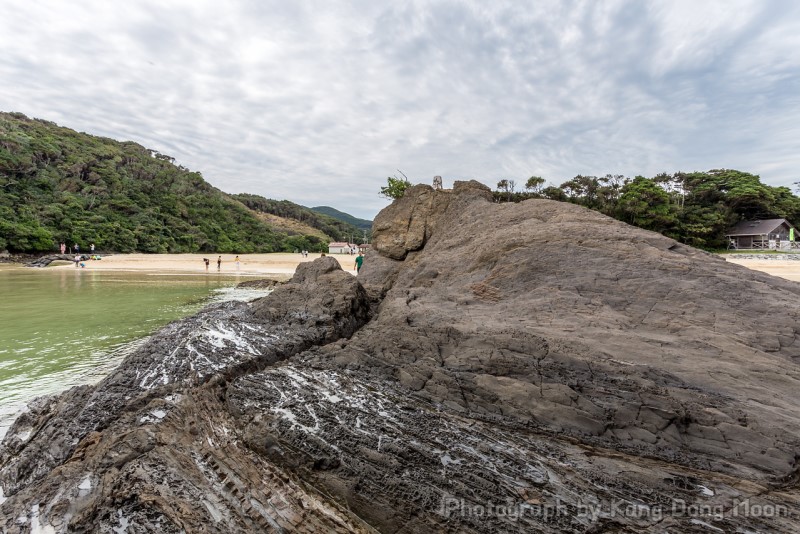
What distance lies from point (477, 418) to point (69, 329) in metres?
13.5

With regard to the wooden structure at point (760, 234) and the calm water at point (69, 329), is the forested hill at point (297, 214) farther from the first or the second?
the calm water at point (69, 329)

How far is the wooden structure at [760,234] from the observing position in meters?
36.4

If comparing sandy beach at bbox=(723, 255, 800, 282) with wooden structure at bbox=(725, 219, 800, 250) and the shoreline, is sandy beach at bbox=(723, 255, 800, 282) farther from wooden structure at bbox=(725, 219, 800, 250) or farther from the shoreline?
the shoreline

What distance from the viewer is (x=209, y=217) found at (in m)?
81.2

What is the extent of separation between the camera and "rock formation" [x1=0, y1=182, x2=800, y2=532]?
2.97m

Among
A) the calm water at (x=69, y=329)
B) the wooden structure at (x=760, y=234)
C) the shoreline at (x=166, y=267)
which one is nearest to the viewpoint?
the calm water at (x=69, y=329)

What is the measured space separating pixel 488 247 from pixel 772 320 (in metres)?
4.25

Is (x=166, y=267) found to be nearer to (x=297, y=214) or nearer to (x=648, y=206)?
(x=648, y=206)

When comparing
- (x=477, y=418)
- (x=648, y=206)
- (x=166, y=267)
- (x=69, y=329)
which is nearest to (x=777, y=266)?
(x=648, y=206)

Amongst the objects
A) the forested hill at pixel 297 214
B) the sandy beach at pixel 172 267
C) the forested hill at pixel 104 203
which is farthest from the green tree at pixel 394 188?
the forested hill at pixel 297 214

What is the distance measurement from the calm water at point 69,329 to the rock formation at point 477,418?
2153mm

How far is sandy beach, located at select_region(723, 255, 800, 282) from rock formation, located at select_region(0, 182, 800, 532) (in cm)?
2044

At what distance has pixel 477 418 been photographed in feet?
13.2

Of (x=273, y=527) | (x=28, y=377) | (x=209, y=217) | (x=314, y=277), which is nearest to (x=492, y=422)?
(x=273, y=527)
